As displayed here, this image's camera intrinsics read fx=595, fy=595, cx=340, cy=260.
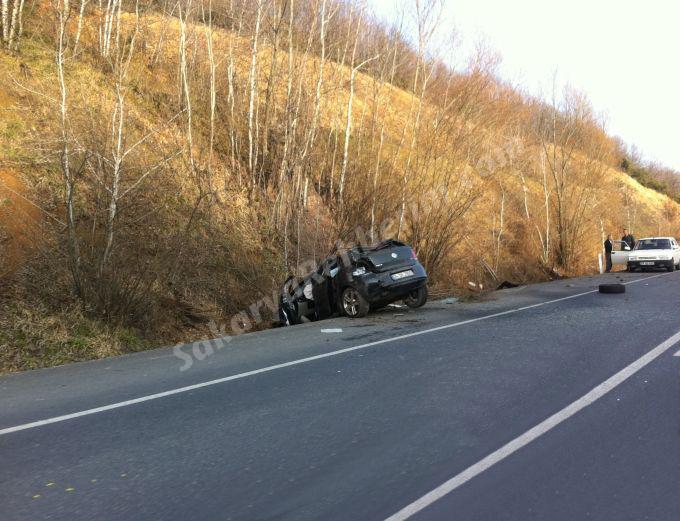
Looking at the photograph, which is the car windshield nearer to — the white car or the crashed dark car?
the white car

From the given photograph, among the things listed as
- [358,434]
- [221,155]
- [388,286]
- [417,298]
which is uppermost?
[221,155]

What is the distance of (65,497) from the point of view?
3.75m

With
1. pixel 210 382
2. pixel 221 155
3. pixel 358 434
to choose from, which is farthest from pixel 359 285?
pixel 221 155

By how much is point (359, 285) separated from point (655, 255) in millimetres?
20132

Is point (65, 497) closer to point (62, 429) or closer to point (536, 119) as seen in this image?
point (62, 429)

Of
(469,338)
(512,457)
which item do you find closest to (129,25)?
(469,338)

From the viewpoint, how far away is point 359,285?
40.8ft

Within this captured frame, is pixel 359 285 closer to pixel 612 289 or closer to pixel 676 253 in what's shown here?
pixel 612 289

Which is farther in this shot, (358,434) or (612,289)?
(612,289)

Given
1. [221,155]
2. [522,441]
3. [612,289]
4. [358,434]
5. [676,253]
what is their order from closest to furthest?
[522,441]
[358,434]
[612,289]
[221,155]
[676,253]

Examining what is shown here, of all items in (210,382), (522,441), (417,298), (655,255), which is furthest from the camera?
(655,255)

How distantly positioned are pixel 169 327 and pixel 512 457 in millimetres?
9557

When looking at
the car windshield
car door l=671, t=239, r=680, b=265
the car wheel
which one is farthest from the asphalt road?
car door l=671, t=239, r=680, b=265

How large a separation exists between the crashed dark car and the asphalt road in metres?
3.62
